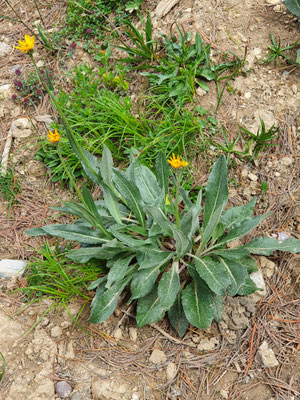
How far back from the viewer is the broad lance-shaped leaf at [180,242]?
212 centimetres

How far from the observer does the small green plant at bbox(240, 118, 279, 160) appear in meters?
2.89

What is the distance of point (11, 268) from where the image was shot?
9.11 ft

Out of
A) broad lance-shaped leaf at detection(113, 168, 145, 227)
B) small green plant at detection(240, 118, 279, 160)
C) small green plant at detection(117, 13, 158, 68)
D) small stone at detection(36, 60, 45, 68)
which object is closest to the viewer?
broad lance-shaped leaf at detection(113, 168, 145, 227)

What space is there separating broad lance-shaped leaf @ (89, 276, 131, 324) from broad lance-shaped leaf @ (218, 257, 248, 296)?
596 millimetres

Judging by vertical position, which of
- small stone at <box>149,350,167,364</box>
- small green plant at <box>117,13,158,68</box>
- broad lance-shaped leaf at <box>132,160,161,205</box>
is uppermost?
small green plant at <box>117,13,158,68</box>

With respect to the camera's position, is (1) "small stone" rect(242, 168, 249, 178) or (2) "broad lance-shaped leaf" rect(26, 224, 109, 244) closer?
(2) "broad lance-shaped leaf" rect(26, 224, 109, 244)

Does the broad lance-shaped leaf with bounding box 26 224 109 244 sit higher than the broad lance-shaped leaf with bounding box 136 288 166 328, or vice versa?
the broad lance-shaped leaf with bounding box 26 224 109 244

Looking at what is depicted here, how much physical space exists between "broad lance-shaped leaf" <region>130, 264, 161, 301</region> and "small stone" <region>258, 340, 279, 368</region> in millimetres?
732

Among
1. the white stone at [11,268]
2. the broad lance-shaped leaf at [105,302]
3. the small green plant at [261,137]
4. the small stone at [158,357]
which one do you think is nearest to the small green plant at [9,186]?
the white stone at [11,268]

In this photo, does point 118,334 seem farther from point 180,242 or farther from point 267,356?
point 267,356

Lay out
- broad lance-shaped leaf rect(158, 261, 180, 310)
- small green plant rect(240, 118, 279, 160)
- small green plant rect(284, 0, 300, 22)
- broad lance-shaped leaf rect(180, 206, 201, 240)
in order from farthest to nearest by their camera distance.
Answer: small green plant rect(284, 0, 300, 22) < small green plant rect(240, 118, 279, 160) < broad lance-shaped leaf rect(158, 261, 180, 310) < broad lance-shaped leaf rect(180, 206, 201, 240)

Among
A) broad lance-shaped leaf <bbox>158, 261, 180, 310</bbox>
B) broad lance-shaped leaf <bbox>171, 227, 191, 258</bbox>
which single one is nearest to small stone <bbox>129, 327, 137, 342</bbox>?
broad lance-shaped leaf <bbox>158, 261, 180, 310</bbox>

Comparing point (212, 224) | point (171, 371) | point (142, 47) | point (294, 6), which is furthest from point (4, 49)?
point (171, 371)

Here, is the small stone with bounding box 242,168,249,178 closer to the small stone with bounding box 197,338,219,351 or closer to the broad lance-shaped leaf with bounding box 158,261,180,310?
the broad lance-shaped leaf with bounding box 158,261,180,310
